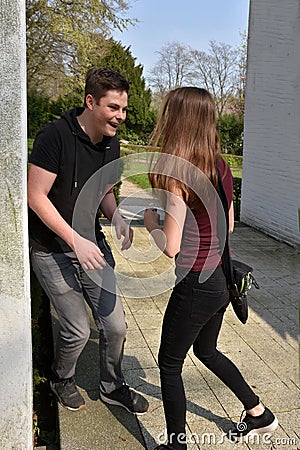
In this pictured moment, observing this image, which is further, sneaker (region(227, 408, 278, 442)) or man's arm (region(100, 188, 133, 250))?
man's arm (region(100, 188, 133, 250))

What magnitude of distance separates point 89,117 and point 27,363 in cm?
121

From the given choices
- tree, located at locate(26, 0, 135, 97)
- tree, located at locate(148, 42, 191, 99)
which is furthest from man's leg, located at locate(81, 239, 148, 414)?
tree, located at locate(148, 42, 191, 99)

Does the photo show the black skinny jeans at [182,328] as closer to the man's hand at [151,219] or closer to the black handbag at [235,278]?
the black handbag at [235,278]

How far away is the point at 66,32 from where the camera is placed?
Answer: 1373 cm

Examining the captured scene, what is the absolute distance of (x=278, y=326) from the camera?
397cm

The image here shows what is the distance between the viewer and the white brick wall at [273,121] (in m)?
6.98

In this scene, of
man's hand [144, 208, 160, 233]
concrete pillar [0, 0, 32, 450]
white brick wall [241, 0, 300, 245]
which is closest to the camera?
concrete pillar [0, 0, 32, 450]

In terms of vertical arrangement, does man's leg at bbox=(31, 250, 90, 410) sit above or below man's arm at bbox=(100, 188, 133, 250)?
below

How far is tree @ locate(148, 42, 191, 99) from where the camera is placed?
30.1 metres

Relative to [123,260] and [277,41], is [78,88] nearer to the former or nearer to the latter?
[277,41]

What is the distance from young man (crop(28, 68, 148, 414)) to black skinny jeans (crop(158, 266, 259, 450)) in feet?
1.34

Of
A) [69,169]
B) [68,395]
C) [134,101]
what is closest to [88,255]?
[69,169]

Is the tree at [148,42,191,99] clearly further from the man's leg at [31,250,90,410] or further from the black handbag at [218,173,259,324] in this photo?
the black handbag at [218,173,259,324]

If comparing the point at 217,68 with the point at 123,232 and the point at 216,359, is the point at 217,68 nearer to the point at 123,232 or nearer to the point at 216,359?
the point at 123,232
